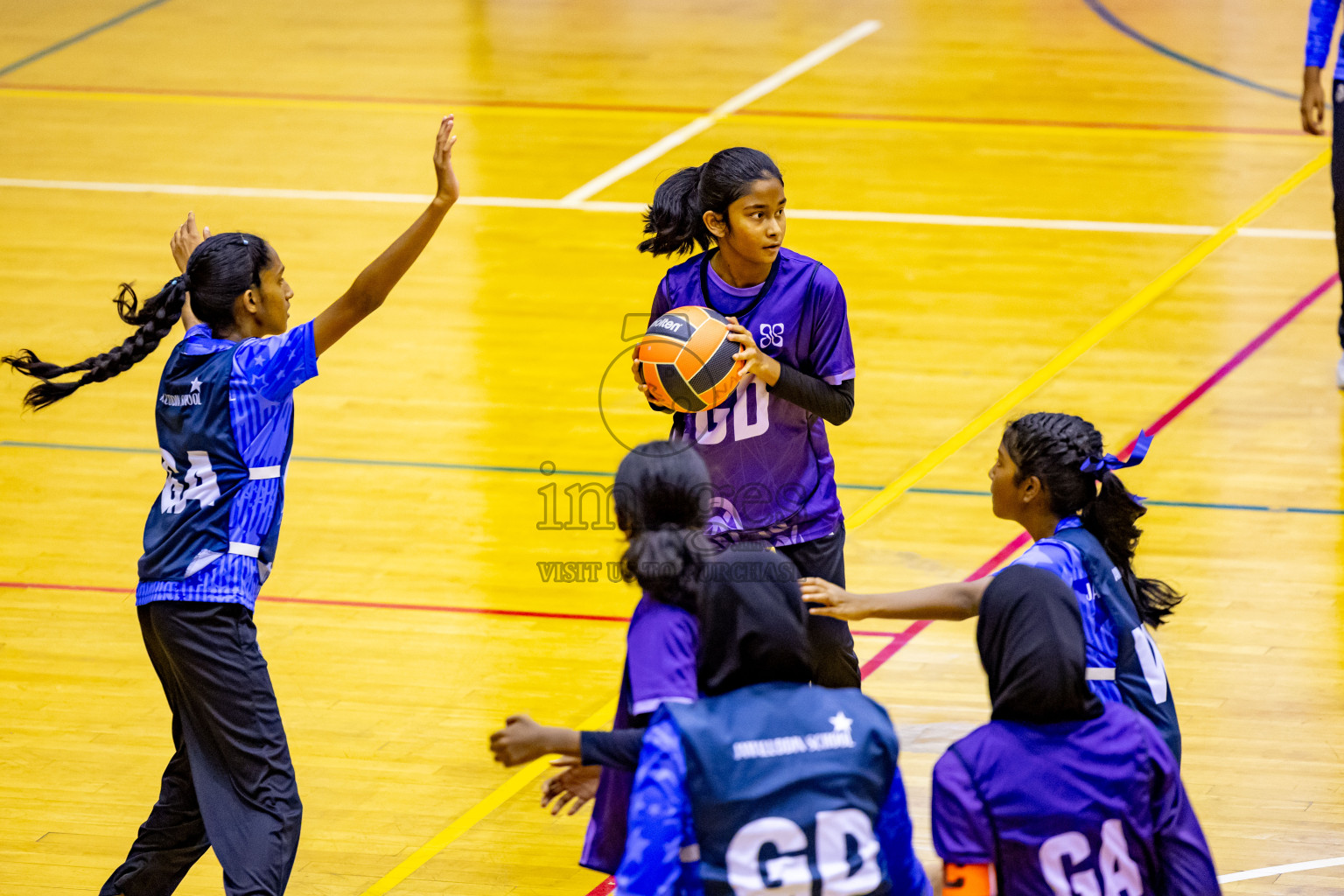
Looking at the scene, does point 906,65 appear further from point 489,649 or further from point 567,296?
point 489,649

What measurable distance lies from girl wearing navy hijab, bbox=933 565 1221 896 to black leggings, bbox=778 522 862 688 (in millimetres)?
1308

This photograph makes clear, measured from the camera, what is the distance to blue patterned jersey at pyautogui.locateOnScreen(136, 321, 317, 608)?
387cm

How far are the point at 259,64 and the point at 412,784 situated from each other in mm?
9380

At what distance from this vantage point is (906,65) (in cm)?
1292

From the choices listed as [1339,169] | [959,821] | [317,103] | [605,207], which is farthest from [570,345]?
[959,821]

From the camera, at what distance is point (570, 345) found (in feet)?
27.4

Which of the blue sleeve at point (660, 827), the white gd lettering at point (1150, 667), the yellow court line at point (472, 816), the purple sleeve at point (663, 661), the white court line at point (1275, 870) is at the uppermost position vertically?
the purple sleeve at point (663, 661)

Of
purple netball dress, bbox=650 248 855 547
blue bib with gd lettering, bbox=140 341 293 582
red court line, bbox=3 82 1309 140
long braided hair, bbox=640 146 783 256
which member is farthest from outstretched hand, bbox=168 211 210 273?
red court line, bbox=3 82 1309 140

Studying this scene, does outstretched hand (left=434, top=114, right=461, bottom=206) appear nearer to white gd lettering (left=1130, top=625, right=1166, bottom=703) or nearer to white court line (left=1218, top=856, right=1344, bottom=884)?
white gd lettering (left=1130, top=625, right=1166, bottom=703)

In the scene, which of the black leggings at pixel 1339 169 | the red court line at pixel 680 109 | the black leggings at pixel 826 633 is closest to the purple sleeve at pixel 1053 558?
the black leggings at pixel 826 633

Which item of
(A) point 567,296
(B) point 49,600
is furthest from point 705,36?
(B) point 49,600

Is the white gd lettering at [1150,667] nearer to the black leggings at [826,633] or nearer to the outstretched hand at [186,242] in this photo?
the black leggings at [826,633]

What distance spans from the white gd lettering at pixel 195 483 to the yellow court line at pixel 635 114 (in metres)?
8.10

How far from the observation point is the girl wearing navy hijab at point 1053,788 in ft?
9.61
